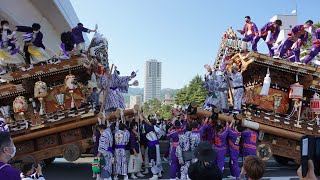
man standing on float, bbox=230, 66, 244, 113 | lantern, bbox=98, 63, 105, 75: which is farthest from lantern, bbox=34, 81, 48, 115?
man standing on float, bbox=230, 66, 244, 113

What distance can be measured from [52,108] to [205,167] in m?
7.35

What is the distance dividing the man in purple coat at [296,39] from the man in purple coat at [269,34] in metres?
0.41

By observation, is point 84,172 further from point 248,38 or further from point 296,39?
point 296,39

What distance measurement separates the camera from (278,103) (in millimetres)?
10203

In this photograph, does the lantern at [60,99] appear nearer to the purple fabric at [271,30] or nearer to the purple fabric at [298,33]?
the purple fabric at [271,30]

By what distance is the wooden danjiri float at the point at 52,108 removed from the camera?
897 centimetres

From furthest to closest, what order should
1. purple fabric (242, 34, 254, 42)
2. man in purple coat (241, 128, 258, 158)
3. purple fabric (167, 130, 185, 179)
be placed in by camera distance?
purple fabric (242, 34, 254, 42) < man in purple coat (241, 128, 258, 158) < purple fabric (167, 130, 185, 179)

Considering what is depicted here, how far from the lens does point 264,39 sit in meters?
11.0

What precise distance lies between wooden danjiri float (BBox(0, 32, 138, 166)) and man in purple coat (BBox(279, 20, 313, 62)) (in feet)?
16.6

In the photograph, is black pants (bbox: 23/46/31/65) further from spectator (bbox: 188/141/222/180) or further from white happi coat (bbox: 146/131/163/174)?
spectator (bbox: 188/141/222/180)

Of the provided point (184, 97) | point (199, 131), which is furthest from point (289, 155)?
point (184, 97)

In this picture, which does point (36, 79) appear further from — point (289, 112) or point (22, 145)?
point (289, 112)

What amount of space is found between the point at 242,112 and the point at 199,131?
6.57ft

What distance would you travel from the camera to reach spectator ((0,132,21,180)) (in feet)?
8.59
